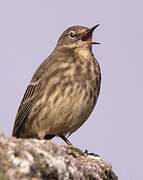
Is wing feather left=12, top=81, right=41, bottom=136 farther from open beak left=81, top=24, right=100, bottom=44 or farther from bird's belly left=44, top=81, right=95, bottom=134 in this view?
open beak left=81, top=24, right=100, bottom=44

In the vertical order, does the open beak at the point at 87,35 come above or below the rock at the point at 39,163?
above

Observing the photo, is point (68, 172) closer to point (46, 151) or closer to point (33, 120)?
point (46, 151)

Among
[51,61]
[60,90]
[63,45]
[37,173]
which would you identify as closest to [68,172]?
[37,173]

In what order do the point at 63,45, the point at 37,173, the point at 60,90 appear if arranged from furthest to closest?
1. the point at 63,45
2. the point at 60,90
3. the point at 37,173

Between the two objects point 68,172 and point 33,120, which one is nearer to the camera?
point 68,172

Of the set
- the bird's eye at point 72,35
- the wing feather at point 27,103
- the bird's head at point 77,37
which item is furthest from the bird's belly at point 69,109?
the bird's eye at point 72,35

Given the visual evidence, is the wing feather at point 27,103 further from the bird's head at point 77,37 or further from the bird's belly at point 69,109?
the bird's head at point 77,37

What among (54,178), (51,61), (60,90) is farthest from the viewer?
(51,61)
